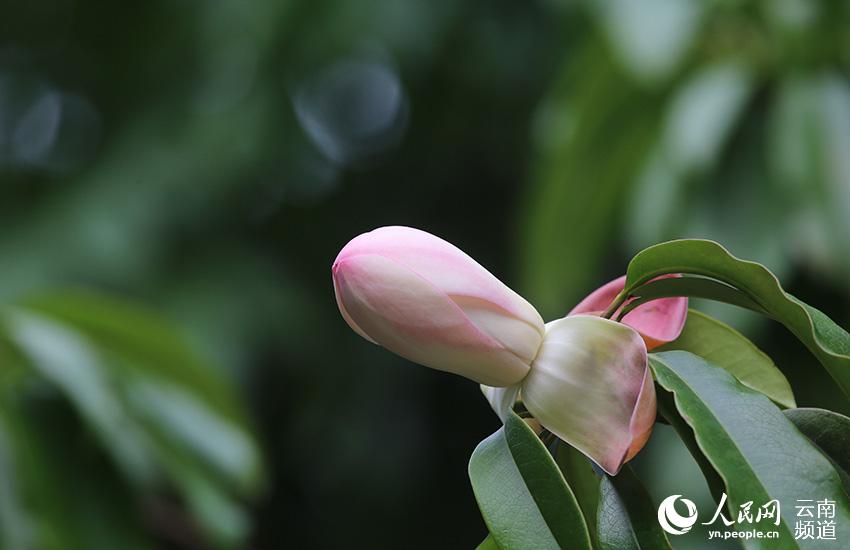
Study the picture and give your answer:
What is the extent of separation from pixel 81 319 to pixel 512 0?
1.61 metres

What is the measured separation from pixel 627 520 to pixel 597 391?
Result: 40mm

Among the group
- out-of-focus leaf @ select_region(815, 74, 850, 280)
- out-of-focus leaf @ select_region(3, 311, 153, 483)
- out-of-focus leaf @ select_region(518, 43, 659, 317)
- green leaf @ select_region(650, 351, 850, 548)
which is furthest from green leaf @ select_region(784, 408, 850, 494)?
out-of-focus leaf @ select_region(518, 43, 659, 317)

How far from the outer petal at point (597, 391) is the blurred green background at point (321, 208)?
2.57ft

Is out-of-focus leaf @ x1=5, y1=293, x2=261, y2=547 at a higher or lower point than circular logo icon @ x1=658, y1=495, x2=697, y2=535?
lower

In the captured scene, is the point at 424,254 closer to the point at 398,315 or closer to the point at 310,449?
the point at 398,315

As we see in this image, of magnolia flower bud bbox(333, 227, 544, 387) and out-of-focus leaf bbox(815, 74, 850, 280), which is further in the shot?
out-of-focus leaf bbox(815, 74, 850, 280)

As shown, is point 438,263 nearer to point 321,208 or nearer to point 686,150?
point 686,150

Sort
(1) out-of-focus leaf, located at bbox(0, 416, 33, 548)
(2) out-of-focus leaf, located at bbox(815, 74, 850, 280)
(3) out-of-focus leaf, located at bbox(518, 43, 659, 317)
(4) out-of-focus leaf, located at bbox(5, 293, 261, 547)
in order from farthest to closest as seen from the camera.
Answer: (3) out-of-focus leaf, located at bbox(518, 43, 659, 317), (2) out-of-focus leaf, located at bbox(815, 74, 850, 280), (4) out-of-focus leaf, located at bbox(5, 293, 261, 547), (1) out-of-focus leaf, located at bbox(0, 416, 33, 548)

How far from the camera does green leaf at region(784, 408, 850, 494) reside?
34 centimetres

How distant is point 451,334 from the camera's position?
0.34 metres

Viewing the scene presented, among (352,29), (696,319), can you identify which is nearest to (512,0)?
(352,29)

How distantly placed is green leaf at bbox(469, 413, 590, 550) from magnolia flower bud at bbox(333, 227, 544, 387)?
0.08 ft

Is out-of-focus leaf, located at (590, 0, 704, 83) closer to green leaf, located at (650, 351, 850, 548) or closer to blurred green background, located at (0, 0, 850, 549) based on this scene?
blurred green background, located at (0, 0, 850, 549)

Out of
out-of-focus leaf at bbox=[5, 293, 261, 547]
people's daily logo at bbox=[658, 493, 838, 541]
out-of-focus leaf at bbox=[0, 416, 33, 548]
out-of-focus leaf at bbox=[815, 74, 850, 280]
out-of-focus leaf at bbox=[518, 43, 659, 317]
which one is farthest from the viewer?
out-of-focus leaf at bbox=[518, 43, 659, 317]
